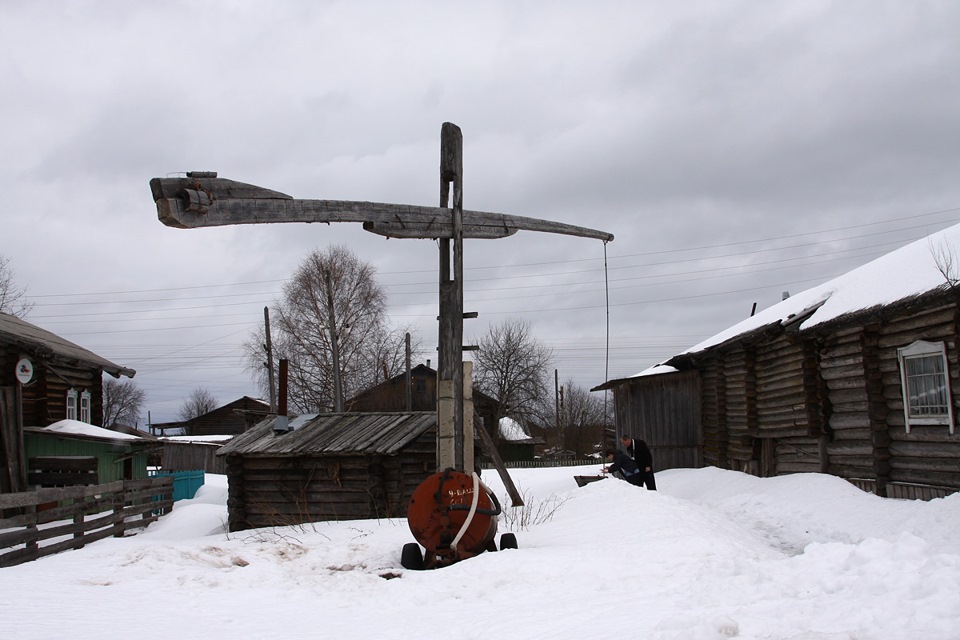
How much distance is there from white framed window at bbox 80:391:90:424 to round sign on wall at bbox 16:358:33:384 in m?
4.59

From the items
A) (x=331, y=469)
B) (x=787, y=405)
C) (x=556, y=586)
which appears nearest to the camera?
(x=556, y=586)

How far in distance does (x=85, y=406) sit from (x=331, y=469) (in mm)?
11050

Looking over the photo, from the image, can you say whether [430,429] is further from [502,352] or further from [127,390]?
[127,390]

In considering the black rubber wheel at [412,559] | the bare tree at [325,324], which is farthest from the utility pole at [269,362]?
the black rubber wheel at [412,559]

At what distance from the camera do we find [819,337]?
15422 mm

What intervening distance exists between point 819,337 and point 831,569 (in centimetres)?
1053

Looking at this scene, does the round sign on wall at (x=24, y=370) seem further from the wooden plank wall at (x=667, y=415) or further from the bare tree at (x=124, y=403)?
the bare tree at (x=124, y=403)

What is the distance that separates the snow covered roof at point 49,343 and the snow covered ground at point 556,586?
10.3 metres

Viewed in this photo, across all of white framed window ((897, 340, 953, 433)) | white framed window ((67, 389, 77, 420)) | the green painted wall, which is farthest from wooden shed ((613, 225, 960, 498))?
white framed window ((67, 389, 77, 420))

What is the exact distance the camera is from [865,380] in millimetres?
13883

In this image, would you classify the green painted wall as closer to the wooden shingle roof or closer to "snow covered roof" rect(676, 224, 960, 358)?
the wooden shingle roof

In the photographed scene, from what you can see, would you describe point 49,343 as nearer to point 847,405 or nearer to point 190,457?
point 190,457

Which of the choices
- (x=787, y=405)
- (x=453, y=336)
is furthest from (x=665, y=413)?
(x=453, y=336)

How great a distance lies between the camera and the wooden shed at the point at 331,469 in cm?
1814
